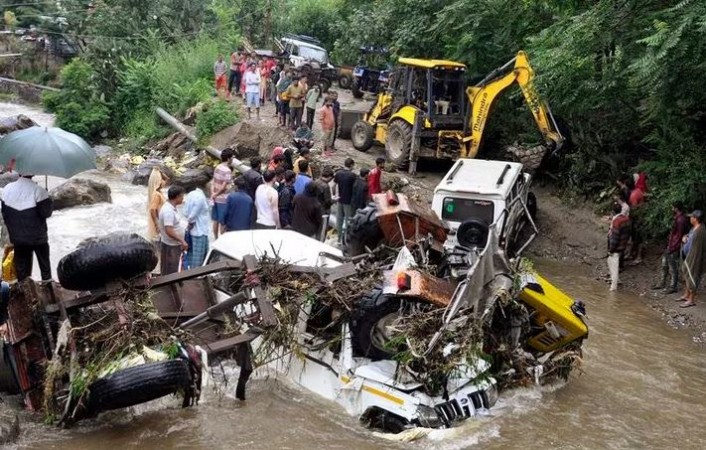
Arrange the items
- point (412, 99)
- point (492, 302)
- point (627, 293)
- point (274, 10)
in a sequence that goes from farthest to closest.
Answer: point (274, 10), point (412, 99), point (627, 293), point (492, 302)

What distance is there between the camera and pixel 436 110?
60.1 ft

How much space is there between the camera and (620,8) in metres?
13.8

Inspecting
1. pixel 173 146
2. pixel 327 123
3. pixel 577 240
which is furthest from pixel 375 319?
pixel 173 146

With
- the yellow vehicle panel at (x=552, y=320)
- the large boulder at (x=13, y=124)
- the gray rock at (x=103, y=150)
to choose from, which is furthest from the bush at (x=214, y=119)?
the yellow vehicle panel at (x=552, y=320)

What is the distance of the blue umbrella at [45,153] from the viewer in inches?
349

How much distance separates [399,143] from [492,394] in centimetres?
1152

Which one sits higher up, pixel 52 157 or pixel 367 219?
pixel 52 157

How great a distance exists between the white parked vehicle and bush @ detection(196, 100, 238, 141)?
1477cm


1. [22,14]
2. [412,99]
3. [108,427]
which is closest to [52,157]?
[108,427]

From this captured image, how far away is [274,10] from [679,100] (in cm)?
2303

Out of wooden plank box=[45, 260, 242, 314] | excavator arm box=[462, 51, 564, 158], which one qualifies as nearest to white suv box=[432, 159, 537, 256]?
excavator arm box=[462, 51, 564, 158]

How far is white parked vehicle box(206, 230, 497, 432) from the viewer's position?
24.0 feet

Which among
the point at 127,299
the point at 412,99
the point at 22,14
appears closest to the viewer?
the point at 127,299

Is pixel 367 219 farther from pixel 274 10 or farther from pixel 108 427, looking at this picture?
pixel 274 10
